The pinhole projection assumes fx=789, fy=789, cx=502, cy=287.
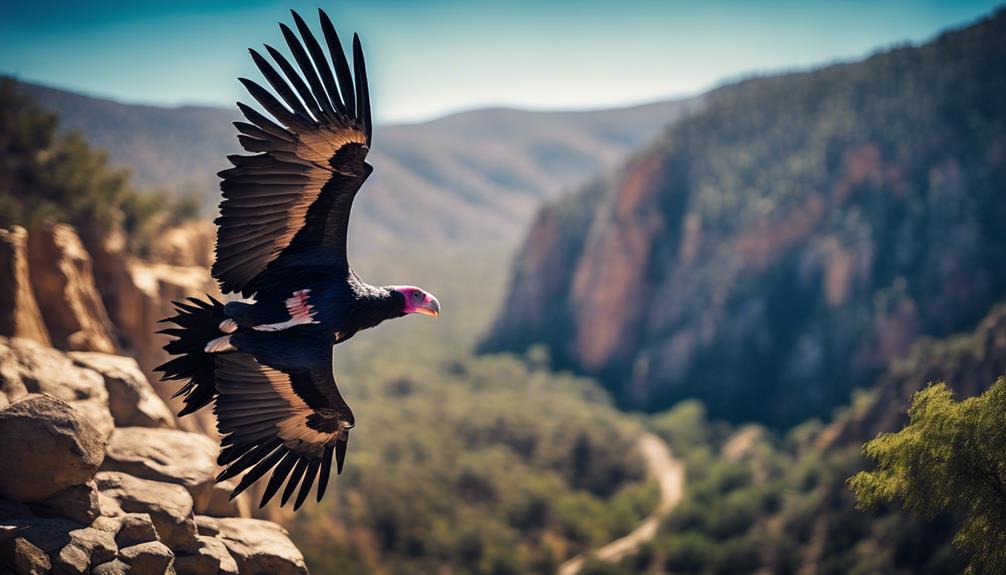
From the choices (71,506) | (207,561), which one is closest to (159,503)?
(207,561)

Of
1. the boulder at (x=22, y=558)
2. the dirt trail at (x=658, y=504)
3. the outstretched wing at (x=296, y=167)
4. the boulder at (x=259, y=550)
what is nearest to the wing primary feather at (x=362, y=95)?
the outstretched wing at (x=296, y=167)

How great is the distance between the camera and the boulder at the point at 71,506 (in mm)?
8453

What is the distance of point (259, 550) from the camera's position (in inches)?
388

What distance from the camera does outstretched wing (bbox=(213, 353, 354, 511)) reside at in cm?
945

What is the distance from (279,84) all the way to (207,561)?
221 inches

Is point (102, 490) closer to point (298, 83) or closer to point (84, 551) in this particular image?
point (84, 551)

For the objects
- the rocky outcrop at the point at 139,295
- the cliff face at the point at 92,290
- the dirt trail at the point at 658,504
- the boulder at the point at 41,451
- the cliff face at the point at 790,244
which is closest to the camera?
the boulder at the point at 41,451

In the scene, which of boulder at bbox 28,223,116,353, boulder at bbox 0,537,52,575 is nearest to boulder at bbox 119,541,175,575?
boulder at bbox 0,537,52,575

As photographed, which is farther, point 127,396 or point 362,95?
point 127,396

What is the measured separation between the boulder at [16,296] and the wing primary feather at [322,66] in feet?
25.6

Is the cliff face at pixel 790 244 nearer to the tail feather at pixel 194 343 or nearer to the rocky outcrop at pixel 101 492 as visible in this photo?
the rocky outcrop at pixel 101 492

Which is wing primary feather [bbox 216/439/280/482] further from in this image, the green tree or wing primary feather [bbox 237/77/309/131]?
the green tree

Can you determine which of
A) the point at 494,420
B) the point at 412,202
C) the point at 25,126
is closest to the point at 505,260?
the point at 412,202

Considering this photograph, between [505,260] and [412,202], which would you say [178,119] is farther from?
[412,202]
